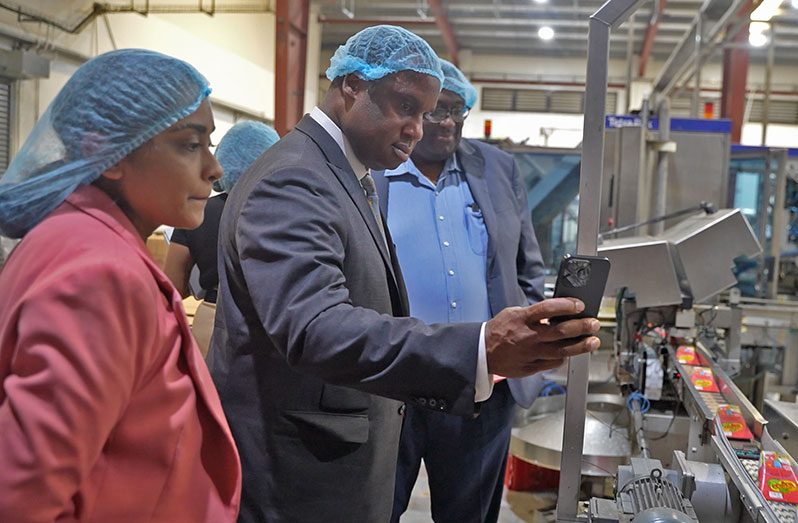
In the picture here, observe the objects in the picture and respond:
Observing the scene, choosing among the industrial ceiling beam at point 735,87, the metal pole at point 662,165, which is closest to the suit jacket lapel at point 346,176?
the metal pole at point 662,165

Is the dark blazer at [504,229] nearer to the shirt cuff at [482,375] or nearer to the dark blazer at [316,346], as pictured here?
the dark blazer at [316,346]

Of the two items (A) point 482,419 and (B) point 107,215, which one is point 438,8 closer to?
(A) point 482,419

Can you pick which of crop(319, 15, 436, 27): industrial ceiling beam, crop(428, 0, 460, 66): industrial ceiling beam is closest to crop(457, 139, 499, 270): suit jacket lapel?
crop(428, 0, 460, 66): industrial ceiling beam

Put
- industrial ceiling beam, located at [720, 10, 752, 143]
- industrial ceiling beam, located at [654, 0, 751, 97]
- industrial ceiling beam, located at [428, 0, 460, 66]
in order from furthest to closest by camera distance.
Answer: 1. industrial ceiling beam, located at [428, 0, 460, 66]
2. industrial ceiling beam, located at [720, 10, 752, 143]
3. industrial ceiling beam, located at [654, 0, 751, 97]

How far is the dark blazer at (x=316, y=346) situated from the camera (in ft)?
2.71

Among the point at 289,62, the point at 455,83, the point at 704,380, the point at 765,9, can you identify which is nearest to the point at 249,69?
the point at 289,62

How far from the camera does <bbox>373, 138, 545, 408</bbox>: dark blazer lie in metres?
1.61

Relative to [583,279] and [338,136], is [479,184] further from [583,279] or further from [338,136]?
[583,279]

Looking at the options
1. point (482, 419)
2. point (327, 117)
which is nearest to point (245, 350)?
point (327, 117)

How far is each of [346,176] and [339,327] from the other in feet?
1.02

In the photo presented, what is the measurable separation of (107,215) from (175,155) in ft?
0.35

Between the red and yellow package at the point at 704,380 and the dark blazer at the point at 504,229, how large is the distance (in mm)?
374

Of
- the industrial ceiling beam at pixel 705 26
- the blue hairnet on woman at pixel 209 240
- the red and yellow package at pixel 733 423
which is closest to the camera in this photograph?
the red and yellow package at pixel 733 423

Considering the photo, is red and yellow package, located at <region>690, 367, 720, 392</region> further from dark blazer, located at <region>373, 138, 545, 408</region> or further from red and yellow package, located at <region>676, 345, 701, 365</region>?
dark blazer, located at <region>373, 138, 545, 408</region>
